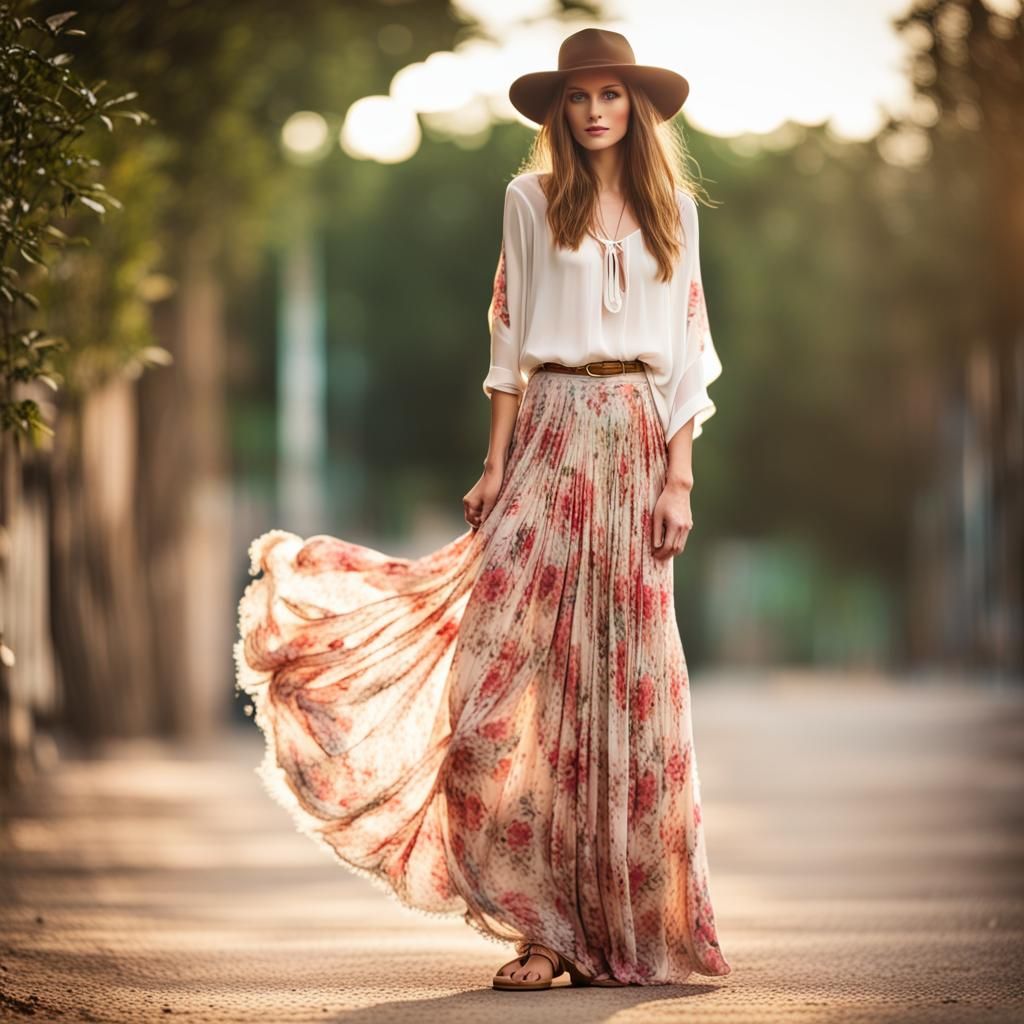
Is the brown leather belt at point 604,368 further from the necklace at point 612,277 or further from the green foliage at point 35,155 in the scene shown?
the green foliage at point 35,155

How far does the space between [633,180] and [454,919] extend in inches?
131

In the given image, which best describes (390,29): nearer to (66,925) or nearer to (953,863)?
(953,863)

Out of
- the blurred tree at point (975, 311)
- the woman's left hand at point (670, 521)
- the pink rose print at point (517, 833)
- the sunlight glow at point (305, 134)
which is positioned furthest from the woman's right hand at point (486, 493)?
the sunlight glow at point (305, 134)

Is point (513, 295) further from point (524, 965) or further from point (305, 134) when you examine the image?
point (305, 134)

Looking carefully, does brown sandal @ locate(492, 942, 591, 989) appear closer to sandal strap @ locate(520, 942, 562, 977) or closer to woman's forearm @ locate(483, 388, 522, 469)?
sandal strap @ locate(520, 942, 562, 977)

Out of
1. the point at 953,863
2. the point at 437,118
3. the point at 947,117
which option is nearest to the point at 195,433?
the point at 947,117

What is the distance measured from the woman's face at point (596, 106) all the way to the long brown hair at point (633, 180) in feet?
0.09

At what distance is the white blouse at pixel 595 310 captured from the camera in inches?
254

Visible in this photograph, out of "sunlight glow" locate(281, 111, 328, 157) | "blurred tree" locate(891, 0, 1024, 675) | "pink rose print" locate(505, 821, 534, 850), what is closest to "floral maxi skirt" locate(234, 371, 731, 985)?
"pink rose print" locate(505, 821, 534, 850)

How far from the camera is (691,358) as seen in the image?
657cm

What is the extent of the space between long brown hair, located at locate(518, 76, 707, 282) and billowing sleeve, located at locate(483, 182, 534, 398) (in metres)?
0.09

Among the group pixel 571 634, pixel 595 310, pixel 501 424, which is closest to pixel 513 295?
pixel 595 310

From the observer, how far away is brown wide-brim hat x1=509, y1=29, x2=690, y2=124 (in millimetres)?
6527

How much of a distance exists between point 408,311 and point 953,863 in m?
33.1
